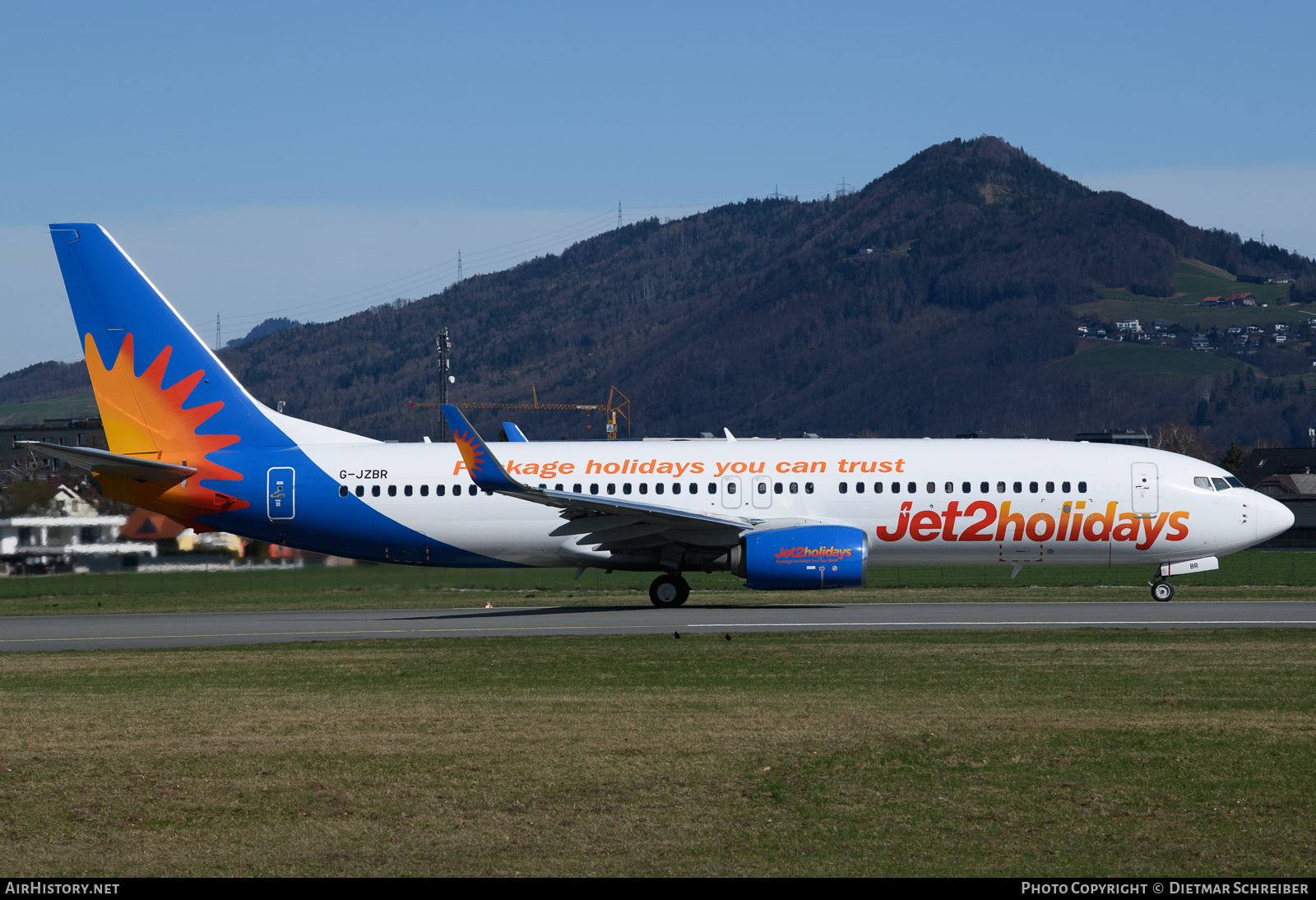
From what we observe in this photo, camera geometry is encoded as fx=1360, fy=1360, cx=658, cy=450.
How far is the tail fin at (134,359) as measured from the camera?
33750mm

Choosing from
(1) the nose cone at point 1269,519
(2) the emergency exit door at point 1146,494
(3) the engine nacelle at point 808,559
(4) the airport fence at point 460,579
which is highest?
(2) the emergency exit door at point 1146,494

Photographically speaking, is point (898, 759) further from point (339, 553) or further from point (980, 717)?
point (339, 553)

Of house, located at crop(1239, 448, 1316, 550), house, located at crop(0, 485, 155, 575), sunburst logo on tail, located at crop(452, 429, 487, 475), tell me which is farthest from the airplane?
house, located at crop(1239, 448, 1316, 550)

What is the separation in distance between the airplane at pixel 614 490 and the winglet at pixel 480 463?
1.55 meters

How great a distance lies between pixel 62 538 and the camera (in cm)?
4044

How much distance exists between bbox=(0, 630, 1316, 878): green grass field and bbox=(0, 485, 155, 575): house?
19041mm

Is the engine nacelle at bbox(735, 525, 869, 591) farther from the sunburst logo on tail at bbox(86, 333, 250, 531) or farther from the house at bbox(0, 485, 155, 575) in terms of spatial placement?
the house at bbox(0, 485, 155, 575)

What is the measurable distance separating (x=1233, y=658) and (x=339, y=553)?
22.1m

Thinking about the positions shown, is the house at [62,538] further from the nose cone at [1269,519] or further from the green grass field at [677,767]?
the nose cone at [1269,519]

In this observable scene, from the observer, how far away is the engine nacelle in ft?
102

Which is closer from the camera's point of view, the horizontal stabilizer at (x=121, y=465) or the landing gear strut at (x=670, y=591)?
the horizontal stabilizer at (x=121, y=465)

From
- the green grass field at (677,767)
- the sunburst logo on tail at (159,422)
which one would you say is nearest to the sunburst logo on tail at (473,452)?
the sunburst logo on tail at (159,422)

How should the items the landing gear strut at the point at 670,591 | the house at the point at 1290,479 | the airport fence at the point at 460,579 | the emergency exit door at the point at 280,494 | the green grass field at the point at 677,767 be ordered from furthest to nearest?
the house at the point at 1290,479 < the airport fence at the point at 460,579 < the emergency exit door at the point at 280,494 < the landing gear strut at the point at 670,591 < the green grass field at the point at 677,767

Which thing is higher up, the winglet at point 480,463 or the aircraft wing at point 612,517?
the winglet at point 480,463
